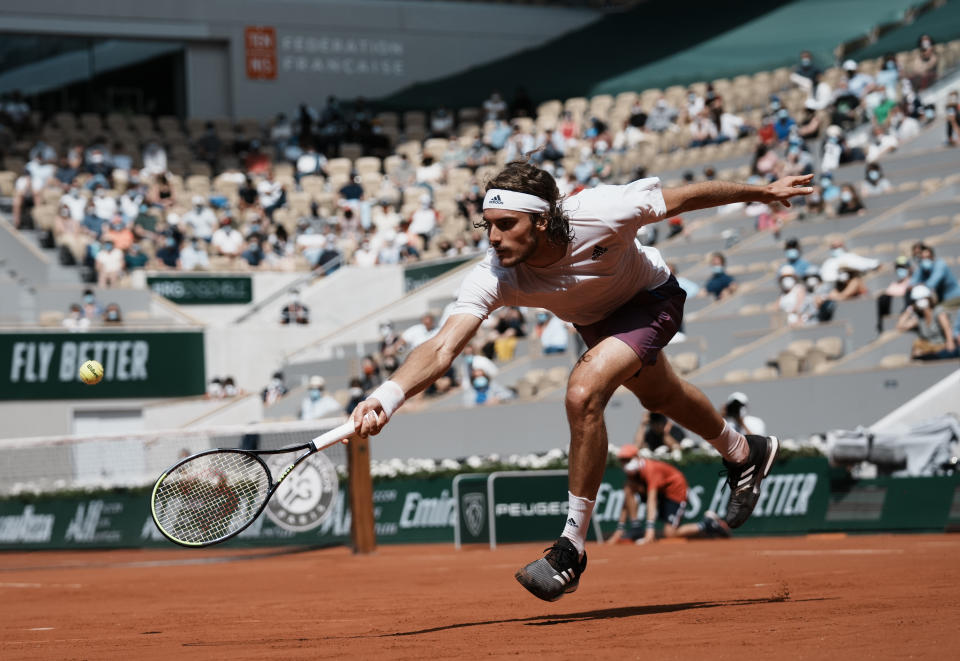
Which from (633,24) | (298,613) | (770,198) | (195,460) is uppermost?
(633,24)

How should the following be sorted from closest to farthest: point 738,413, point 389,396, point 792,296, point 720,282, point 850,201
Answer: point 389,396 → point 738,413 → point 792,296 → point 720,282 → point 850,201

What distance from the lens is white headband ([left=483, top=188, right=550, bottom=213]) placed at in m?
7.01

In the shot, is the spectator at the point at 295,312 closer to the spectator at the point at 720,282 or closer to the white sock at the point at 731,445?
the spectator at the point at 720,282

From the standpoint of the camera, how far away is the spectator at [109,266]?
92.8 ft

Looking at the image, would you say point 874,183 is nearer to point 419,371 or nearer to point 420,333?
point 420,333

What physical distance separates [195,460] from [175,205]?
25.3 meters

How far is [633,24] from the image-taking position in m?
43.8

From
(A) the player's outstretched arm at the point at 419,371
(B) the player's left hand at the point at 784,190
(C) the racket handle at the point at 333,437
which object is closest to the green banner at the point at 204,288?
(A) the player's outstretched arm at the point at 419,371

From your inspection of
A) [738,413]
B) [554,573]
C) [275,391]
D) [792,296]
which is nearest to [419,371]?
[554,573]

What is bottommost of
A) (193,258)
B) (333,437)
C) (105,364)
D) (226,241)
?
(105,364)

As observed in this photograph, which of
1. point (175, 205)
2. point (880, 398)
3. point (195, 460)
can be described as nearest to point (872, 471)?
point (880, 398)

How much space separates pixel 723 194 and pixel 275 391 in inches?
811

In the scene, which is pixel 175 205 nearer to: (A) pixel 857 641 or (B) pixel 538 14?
(B) pixel 538 14

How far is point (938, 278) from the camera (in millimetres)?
18359
